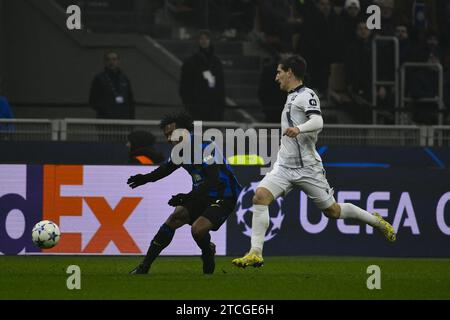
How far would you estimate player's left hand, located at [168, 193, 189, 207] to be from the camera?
1330cm

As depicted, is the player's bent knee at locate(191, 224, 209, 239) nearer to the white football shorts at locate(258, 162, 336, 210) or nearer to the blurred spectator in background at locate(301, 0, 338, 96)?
the white football shorts at locate(258, 162, 336, 210)

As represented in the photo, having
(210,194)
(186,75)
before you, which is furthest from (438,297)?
(186,75)

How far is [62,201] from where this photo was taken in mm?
17078

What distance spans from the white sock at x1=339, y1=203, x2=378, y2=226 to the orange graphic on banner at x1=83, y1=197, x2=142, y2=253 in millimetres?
4582

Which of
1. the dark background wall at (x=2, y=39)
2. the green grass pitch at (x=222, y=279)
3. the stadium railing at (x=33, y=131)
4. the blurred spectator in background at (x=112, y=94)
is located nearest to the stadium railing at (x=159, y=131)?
the stadium railing at (x=33, y=131)

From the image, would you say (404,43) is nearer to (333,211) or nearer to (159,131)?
(159,131)

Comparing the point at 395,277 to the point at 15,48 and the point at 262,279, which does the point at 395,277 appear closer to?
the point at 262,279

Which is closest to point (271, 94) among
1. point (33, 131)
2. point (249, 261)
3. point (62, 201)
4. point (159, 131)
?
point (159, 131)

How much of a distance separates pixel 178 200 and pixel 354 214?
6.40ft

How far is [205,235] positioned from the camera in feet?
43.6

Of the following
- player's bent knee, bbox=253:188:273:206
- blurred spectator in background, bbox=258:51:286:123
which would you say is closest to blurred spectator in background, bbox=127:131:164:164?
blurred spectator in background, bbox=258:51:286:123

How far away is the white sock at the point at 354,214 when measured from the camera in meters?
13.4

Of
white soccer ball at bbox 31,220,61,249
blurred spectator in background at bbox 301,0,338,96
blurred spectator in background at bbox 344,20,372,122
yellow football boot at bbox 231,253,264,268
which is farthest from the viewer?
blurred spectator in background at bbox 301,0,338,96

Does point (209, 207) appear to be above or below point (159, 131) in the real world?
below
